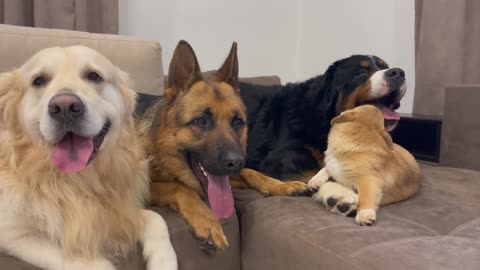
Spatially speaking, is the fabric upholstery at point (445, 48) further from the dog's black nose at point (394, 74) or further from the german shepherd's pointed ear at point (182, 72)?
the german shepherd's pointed ear at point (182, 72)

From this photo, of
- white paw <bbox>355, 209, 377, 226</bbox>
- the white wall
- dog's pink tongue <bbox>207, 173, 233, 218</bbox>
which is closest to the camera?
white paw <bbox>355, 209, 377, 226</bbox>

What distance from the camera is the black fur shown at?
205 cm

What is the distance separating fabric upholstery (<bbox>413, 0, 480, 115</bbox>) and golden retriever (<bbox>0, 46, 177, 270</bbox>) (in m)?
2.19

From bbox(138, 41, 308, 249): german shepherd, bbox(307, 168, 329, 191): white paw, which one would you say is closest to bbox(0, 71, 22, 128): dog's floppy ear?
bbox(138, 41, 308, 249): german shepherd

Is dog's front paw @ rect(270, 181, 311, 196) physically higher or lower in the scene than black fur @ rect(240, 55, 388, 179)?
lower

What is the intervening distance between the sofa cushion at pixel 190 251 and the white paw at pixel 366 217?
1.45 ft

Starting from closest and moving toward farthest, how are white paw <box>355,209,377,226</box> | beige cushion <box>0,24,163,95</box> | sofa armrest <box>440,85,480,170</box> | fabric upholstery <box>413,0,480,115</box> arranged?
1. white paw <box>355,209,377,226</box>
2. beige cushion <box>0,24,163,95</box>
3. sofa armrest <box>440,85,480,170</box>
4. fabric upholstery <box>413,0,480,115</box>

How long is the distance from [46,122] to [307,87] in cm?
145

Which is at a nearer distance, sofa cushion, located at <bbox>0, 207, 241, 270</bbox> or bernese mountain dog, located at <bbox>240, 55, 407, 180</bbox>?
sofa cushion, located at <bbox>0, 207, 241, 270</bbox>

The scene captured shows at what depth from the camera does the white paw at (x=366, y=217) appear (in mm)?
1396

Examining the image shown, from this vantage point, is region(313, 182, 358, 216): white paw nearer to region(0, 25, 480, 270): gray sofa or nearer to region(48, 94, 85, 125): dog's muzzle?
region(0, 25, 480, 270): gray sofa

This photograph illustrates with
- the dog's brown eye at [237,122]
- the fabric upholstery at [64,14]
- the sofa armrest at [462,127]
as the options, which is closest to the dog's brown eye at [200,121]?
the dog's brown eye at [237,122]

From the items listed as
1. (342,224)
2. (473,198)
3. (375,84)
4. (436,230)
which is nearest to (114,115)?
(342,224)

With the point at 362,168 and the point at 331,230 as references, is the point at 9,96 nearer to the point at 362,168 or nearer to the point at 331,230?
the point at 331,230
